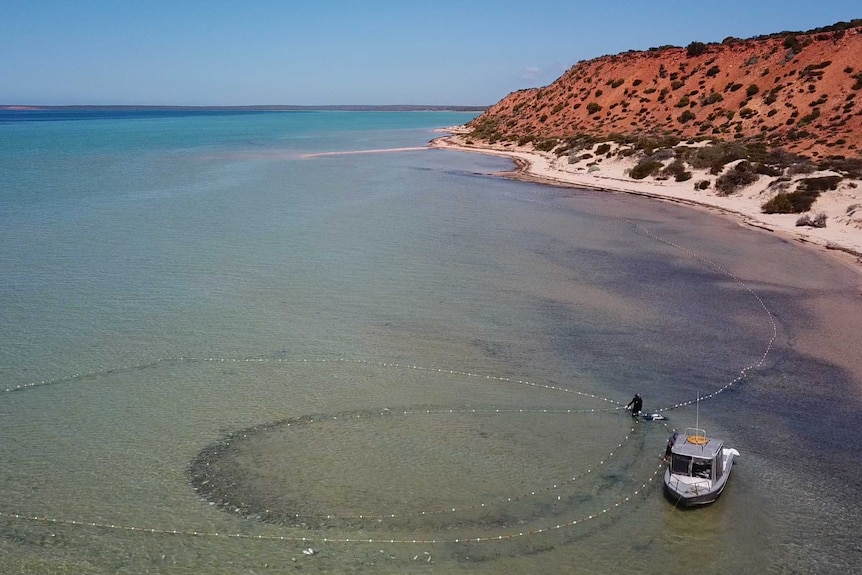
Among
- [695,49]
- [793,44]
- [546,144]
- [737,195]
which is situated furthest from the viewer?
[695,49]

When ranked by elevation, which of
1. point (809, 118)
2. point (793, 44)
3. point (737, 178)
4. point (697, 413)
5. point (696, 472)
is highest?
point (793, 44)

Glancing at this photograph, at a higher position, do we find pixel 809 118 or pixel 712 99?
pixel 712 99

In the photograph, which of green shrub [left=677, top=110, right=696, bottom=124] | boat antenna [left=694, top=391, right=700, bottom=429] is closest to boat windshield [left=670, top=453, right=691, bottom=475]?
boat antenna [left=694, top=391, right=700, bottom=429]

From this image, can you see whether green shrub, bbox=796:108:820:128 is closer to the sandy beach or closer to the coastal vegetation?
the coastal vegetation

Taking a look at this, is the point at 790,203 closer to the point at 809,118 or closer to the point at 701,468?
the point at 809,118

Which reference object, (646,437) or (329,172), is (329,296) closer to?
(646,437)

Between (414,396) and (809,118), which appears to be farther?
(809,118)

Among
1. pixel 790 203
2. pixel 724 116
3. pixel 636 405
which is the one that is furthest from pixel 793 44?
pixel 636 405
